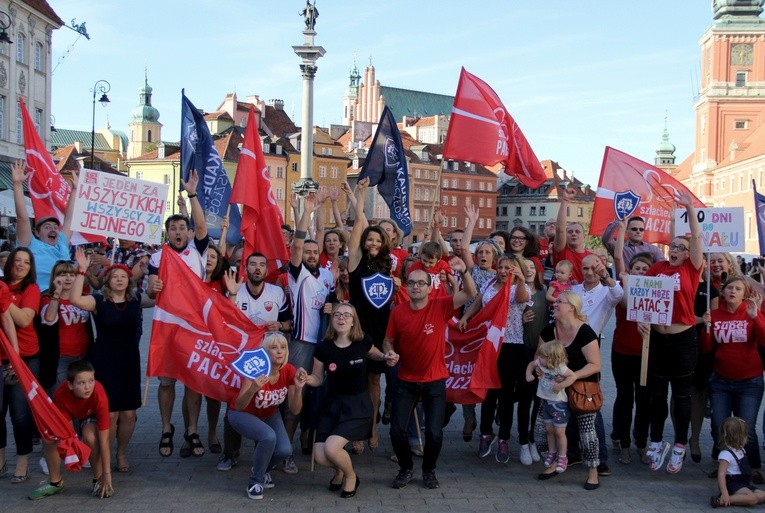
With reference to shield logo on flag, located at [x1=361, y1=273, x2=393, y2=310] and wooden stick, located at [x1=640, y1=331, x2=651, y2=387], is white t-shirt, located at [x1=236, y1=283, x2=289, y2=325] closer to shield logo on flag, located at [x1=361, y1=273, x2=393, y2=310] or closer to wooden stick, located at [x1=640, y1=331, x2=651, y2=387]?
shield logo on flag, located at [x1=361, y1=273, x2=393, y2=310]

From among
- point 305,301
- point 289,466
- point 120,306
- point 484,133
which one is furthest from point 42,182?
point 484,133

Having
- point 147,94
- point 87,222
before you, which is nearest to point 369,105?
point 147,94

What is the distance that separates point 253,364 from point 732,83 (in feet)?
346

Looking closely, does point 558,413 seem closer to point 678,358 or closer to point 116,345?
point 678,358

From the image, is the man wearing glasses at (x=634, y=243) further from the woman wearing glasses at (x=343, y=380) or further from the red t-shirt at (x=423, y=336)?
the woman wearing glasses at (x=343, y=380)

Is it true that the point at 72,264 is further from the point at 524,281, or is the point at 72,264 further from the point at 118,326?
the point at 524,281

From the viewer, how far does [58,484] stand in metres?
7.09

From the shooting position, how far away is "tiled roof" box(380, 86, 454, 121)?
146 meters

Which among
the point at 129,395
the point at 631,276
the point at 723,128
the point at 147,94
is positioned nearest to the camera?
the point at 129,395

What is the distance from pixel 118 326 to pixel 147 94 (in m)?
147

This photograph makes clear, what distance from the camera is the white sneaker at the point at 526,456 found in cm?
829

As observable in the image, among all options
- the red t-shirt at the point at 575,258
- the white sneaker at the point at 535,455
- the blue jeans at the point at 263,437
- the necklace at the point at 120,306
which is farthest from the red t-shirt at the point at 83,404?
the red t-shirt at the point at 575,258

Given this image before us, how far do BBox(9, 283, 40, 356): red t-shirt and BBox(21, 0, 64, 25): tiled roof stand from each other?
3902 cm

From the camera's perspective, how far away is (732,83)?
102 m
